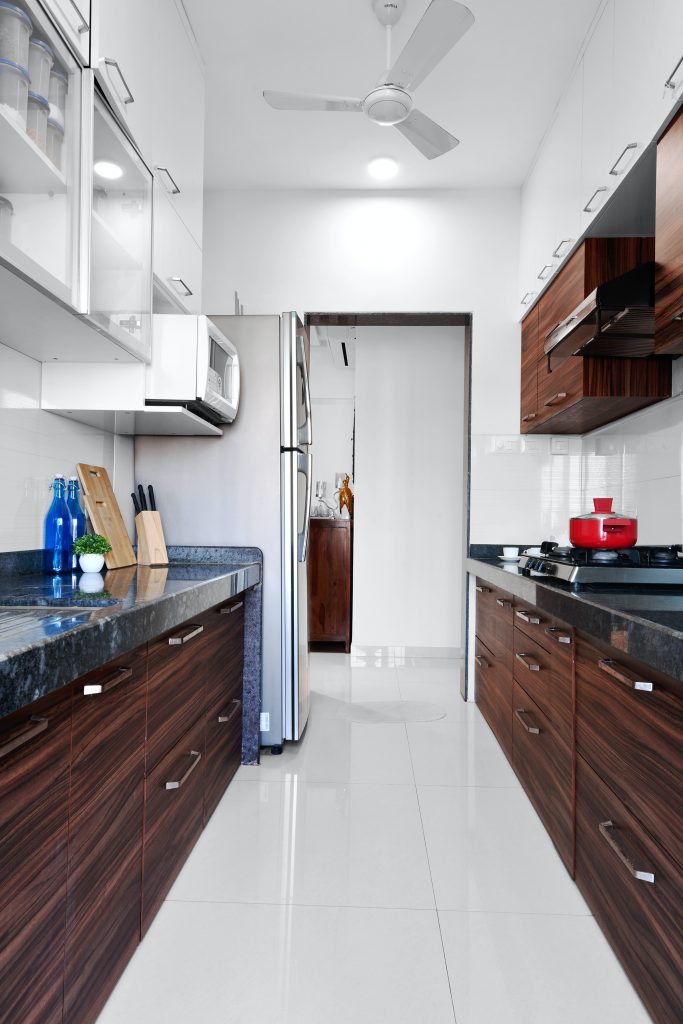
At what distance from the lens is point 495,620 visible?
313 centimetres

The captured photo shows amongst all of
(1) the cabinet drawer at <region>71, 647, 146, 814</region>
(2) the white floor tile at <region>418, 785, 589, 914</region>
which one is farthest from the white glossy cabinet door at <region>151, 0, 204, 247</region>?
(2) the white floor tile at <region>418, 785, 589, 914</region>

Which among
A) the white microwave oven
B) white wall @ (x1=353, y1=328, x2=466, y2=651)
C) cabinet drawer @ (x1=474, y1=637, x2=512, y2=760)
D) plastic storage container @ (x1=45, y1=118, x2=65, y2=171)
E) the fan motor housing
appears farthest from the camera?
white wall @ (x1=353, y1=328, x2=466, y2=651)

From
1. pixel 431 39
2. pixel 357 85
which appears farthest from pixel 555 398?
pixel 357 85

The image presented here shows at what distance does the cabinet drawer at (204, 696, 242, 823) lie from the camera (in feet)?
6.88

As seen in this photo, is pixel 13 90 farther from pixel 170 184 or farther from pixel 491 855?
pixel 491 855

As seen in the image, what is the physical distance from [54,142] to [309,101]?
1219 millimetres

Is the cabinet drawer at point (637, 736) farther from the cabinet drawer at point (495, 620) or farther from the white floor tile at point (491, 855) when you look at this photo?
the cabinet drawer at point (495, 620)

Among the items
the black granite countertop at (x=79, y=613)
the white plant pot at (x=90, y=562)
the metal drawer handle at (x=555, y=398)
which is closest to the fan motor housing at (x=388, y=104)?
the metal drawer handle at (x=555, y=398)

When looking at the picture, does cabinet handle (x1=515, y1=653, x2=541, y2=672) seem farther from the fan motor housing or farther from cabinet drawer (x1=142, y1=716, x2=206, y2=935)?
the fan motor housing

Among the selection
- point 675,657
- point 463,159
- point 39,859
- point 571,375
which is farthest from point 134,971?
point 463,159

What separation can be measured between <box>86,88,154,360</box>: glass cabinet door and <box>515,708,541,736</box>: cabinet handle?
1737 mm

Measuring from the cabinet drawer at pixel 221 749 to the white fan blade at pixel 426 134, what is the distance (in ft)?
7.28

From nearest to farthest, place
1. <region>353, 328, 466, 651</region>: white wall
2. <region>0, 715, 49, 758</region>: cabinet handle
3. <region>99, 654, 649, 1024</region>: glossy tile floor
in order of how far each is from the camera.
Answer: <region>0, 715, 49, 758</region>: cabinet handle < <region>99, 654, 649, 1024</region>: glossy tile floor < <region>353, 328, 466, 651</region>: white wall

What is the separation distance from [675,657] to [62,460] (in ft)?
6.39
